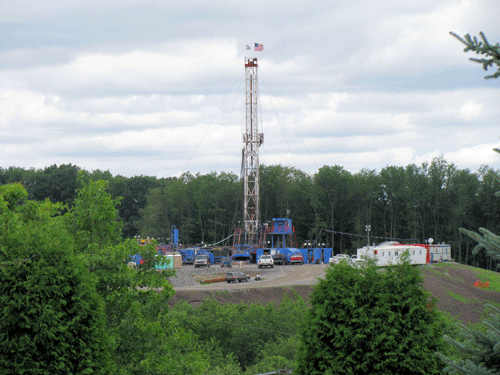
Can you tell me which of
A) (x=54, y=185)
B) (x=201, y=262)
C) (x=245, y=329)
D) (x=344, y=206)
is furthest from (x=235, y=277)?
(x=54, y=185)

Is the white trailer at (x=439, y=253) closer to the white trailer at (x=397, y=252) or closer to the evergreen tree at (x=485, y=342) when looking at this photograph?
the white trailer at (x=397, y=252)

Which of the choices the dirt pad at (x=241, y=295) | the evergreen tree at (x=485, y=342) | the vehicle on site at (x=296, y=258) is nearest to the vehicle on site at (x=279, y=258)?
the vehicle on site at (x=296, y=258)

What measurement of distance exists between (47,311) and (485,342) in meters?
5.46

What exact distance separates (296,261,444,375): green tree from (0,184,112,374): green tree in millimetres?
3367

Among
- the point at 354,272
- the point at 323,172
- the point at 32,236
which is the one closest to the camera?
the point at 32,236

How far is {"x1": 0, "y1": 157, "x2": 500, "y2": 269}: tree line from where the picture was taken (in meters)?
76.3

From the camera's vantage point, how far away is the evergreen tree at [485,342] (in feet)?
13.3

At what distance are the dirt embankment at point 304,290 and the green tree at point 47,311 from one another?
2304cm

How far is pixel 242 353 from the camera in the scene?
23.8 m

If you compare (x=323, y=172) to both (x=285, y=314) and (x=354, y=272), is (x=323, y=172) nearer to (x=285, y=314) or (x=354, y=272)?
(x=285, y=314)

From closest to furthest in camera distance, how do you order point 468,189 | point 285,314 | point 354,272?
1. point 354,272
2. point 285,314
3. point 468,189

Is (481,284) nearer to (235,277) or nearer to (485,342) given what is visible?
(235,277)

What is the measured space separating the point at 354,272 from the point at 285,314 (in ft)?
59.6

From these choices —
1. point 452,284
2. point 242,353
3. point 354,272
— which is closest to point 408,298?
point 354,272
